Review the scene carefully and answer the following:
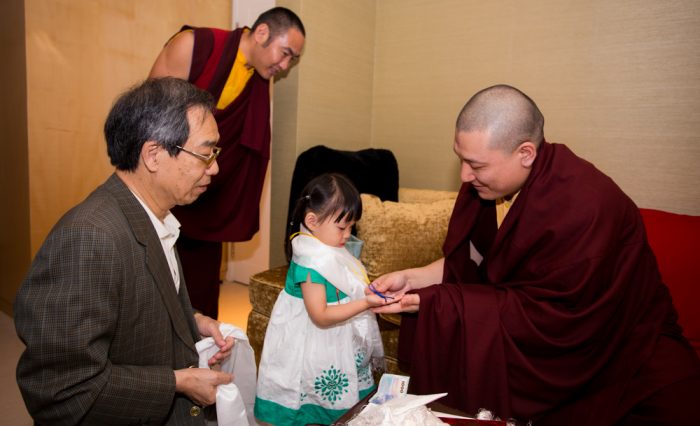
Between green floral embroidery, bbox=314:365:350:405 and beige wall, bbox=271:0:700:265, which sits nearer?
green floral embroidery, bbox=314:365:350:405

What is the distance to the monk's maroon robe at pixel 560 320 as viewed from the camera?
134cm

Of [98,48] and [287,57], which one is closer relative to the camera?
[287,57]

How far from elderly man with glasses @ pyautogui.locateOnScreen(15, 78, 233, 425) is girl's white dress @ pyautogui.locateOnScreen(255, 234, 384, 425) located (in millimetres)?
388

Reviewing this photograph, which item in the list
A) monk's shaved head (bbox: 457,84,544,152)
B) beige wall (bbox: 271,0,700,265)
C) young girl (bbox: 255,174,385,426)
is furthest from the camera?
beige wall (bbox: 271,0,700,265)

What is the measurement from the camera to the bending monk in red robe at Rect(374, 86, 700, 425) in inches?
52.7

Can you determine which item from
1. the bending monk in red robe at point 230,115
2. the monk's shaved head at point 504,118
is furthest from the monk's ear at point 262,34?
the monk's shaved head at point 504,118

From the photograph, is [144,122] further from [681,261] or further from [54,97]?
[54,97]

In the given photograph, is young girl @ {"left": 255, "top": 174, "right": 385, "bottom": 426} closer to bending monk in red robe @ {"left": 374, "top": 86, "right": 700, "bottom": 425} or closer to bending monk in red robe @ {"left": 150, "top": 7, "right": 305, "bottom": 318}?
bending monk in red robe @ {"left": 374, "top": 86, "right": 700, "bottom": 425}

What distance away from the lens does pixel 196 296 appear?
2525 millimetres

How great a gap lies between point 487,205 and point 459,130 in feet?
1.17

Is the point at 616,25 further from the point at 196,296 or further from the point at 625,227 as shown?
the point at 196,296

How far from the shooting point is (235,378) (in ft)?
4.57

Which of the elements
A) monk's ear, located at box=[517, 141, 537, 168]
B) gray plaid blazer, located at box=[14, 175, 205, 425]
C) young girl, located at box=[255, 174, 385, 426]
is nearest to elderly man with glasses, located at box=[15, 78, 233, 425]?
A: gray plaid blazer, located at box=[14, 175, 205, 425]

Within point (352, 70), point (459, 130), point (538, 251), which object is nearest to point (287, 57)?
point (352, 70)
